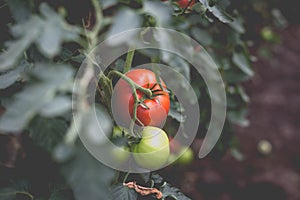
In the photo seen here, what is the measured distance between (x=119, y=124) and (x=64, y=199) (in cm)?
15

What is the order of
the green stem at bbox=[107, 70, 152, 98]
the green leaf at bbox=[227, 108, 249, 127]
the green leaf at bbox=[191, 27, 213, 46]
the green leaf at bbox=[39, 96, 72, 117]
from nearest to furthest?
the green leaf at bbox=[39, 96, 72, 117], the green stem at bbox=[107, 70, 152, 98], the green leaf at bbox=[191, 27, 213, 46], the green leaf at bbox=[227, 108, 249, 127]

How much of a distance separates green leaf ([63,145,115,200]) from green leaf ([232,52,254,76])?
0.96m

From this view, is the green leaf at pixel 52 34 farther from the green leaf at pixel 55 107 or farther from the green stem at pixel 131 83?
the green stem at pixel 131 83

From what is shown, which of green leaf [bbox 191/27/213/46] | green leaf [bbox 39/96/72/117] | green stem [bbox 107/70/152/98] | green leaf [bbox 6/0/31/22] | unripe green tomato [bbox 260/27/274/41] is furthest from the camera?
unripe green tomato [bbox 260/27/274/41]

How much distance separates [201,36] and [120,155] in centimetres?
63

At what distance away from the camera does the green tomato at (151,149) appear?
822 millimetres

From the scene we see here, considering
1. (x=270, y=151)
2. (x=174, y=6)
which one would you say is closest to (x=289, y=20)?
(x=270, y=151)

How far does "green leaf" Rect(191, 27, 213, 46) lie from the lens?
131 cm

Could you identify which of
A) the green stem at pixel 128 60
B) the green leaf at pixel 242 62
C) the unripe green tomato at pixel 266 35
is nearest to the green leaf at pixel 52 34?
the green stem at pixel 128 60

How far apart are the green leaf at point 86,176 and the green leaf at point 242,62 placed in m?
0.96

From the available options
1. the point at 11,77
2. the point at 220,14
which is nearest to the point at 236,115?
the point at 220,14

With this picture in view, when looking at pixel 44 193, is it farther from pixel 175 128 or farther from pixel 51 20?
pixel 175 128

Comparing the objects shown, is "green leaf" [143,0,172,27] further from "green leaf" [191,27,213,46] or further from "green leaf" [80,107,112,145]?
"green leaf" [191,27,213,46]

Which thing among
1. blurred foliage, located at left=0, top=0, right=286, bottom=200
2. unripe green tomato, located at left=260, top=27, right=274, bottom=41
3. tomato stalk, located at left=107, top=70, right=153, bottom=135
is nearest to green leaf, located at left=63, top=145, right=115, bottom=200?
blurred foliage, located at left=0, top=0, right=286, bottom=200
